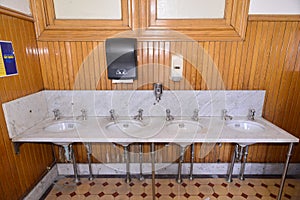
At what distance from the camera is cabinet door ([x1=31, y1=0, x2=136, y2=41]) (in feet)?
5.14

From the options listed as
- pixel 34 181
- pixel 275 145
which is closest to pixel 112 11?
pixel 34 181

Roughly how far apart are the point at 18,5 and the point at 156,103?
4.84 feet

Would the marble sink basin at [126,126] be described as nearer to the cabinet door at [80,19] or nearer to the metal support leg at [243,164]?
the cabinet door at [80,19]

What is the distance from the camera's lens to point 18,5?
140cm

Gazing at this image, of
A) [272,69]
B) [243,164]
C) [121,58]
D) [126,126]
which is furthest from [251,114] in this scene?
[121,58]

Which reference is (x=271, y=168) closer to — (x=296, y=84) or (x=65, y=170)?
(x=296, y=84)

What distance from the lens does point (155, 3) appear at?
5.08 ft

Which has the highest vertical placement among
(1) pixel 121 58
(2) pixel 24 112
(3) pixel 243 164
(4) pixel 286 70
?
(1) pixel 121 58

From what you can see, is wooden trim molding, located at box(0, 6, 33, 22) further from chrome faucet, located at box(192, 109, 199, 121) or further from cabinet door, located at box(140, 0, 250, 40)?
chrome faucet, located at box(192, 109, 199, 121)

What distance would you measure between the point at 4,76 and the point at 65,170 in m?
1.26

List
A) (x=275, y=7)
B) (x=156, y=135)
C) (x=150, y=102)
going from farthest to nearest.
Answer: (x=150, y=102) < (x=275, y=7) < (x=156, y=135)

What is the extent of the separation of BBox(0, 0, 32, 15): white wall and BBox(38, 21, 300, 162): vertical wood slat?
11.7 inches

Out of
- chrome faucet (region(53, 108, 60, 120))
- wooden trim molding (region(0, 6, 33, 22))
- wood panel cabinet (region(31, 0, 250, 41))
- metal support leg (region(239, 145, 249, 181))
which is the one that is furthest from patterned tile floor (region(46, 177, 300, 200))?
wooden trim molding (region(0, 6, 33, 22))

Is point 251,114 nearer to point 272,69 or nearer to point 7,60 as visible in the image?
point 272,69
